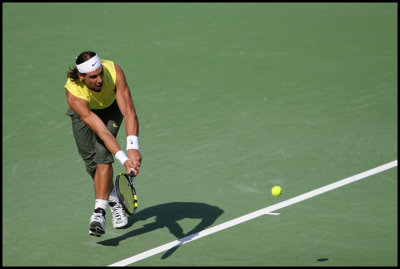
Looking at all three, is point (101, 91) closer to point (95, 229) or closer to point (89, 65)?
point (89, 65)

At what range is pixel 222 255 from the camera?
7129 mm

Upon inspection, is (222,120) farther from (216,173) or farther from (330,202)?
(330,202)

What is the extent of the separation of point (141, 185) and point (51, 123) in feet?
10.3

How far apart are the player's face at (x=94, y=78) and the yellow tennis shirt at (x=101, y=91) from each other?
10 cm

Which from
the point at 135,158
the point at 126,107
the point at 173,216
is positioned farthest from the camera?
the point at 173,216

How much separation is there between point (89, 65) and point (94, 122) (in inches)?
21.6

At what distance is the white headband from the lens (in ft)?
24.2

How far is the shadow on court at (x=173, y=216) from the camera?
795 cm

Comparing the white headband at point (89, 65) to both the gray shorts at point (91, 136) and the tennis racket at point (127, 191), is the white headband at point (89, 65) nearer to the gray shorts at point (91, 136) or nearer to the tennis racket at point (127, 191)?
the gray shorts at point (91, 136)

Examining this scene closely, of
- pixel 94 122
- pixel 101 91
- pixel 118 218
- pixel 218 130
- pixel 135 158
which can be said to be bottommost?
pixel 118 218

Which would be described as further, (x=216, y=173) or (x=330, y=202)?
(x=216, y=173)

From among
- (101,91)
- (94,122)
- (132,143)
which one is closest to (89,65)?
(101,91)

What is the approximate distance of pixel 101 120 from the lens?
303 inches

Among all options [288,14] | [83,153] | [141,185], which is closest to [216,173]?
[141,185]
